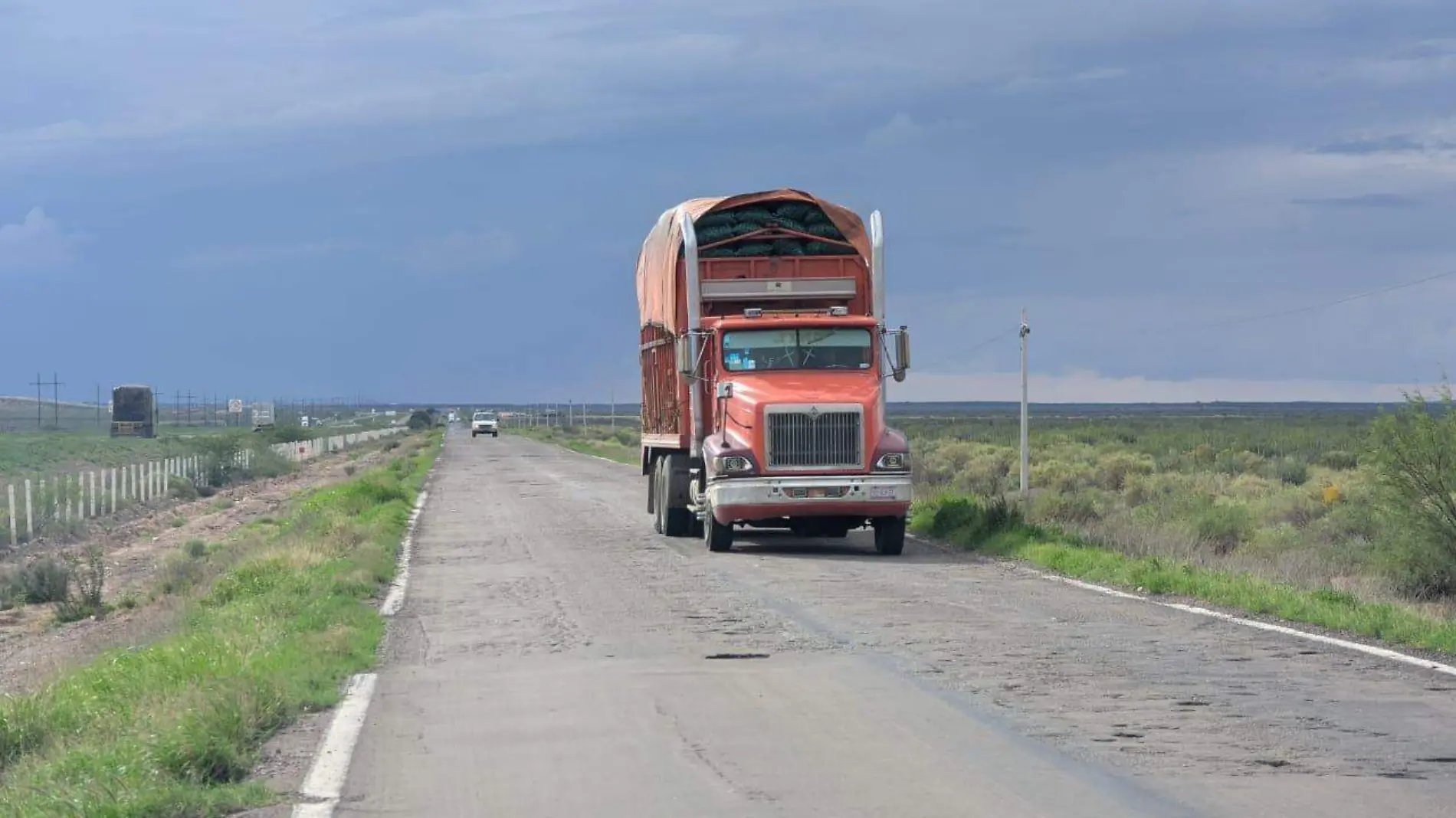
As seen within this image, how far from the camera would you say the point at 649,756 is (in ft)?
27.9

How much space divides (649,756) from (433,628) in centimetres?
604

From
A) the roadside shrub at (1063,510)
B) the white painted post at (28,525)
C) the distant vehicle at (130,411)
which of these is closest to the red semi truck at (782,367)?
the roadside shrub at (1063,510)

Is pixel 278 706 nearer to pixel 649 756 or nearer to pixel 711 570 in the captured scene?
pixel 649 756

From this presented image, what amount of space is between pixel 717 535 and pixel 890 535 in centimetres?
220

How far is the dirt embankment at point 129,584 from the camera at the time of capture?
1748 centimetres

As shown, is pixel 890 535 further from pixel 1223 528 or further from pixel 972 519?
pixel 1223 528

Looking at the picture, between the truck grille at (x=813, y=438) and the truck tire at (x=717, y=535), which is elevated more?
the truck grille at (x=813, y=438)

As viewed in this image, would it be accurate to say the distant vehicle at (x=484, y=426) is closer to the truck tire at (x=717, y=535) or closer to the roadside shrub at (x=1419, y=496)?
the truck tire at (x=717, y=535)

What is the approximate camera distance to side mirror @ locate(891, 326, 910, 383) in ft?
68.4

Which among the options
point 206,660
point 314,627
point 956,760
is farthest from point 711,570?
point 956,760

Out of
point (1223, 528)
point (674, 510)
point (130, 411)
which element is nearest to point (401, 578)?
point (674, 510)

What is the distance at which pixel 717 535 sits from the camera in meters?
21.4

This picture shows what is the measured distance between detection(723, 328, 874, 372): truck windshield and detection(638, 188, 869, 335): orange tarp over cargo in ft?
4.19

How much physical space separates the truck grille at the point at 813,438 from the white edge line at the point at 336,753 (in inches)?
370
